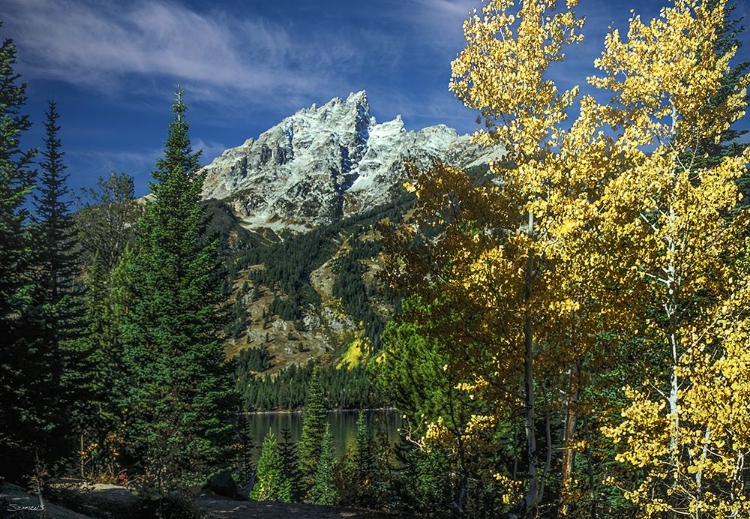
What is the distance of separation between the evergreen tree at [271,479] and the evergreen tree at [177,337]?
3180 centimetres

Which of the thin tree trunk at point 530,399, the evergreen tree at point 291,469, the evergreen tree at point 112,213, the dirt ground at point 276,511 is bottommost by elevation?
the evergreen tree at point 291,469

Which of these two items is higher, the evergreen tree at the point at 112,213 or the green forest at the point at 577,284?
the evergreen tree at the point at 112,213

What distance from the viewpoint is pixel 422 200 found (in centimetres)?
930

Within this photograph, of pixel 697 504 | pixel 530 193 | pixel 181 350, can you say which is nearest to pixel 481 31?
pixel 530 193

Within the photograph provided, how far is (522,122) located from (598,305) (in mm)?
3786

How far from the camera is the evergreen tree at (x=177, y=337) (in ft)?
70.7

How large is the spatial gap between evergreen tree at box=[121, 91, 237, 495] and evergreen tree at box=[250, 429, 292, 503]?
104 ft

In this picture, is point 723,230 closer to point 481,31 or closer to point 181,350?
point 481,31

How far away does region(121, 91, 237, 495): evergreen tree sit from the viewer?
21562mm

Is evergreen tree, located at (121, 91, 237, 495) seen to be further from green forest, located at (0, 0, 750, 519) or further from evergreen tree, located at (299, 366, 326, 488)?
evergreen tree, located at (299, 366, 326, 488)
